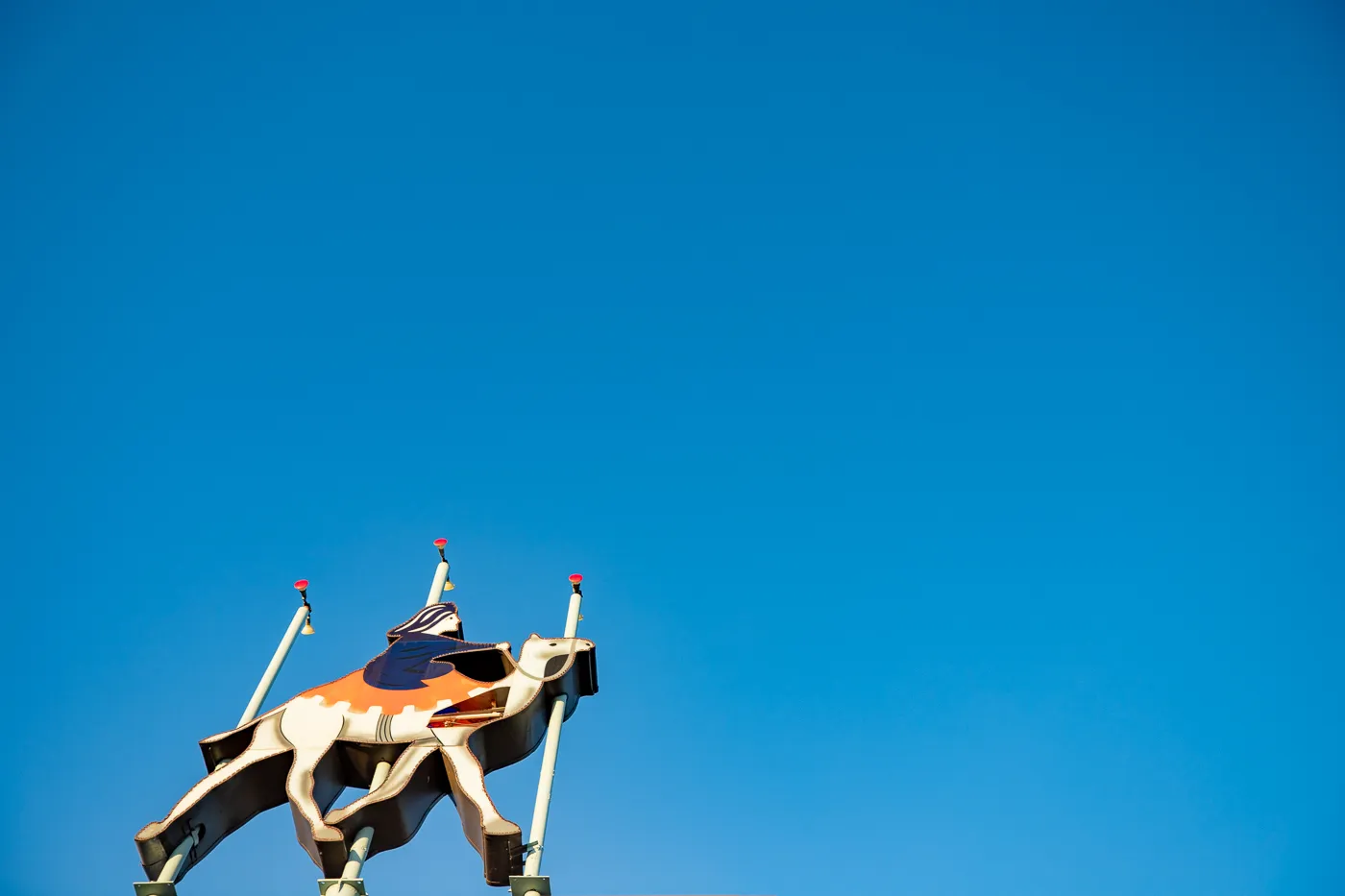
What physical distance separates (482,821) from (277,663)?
281 inches

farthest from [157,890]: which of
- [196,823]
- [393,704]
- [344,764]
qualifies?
[393,704]

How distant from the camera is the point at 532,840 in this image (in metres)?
14.5

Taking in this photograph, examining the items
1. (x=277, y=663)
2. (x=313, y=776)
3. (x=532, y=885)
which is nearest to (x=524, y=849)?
(x=532, y=885)

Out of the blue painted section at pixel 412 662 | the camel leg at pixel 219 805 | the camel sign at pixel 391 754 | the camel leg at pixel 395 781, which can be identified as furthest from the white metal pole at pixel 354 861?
the blue painted section at pixel 412 662

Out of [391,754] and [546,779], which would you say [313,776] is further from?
[546,779]

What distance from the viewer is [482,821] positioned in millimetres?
14383

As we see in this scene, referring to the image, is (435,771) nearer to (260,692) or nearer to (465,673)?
(465,673)

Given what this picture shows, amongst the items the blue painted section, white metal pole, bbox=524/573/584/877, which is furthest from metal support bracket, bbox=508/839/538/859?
the blue painted section

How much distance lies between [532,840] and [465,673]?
4862 mm

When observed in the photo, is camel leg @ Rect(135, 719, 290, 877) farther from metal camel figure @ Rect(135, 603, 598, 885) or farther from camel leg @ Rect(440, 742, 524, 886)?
camel leg @ Rect(440, 742, 524, 886)

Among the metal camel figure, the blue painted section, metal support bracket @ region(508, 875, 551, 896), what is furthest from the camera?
the blue painted section

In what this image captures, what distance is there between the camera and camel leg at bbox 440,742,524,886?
14.0 meters

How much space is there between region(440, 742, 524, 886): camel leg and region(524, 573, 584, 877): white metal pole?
0.23 meters

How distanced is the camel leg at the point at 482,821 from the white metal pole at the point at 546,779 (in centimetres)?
23
